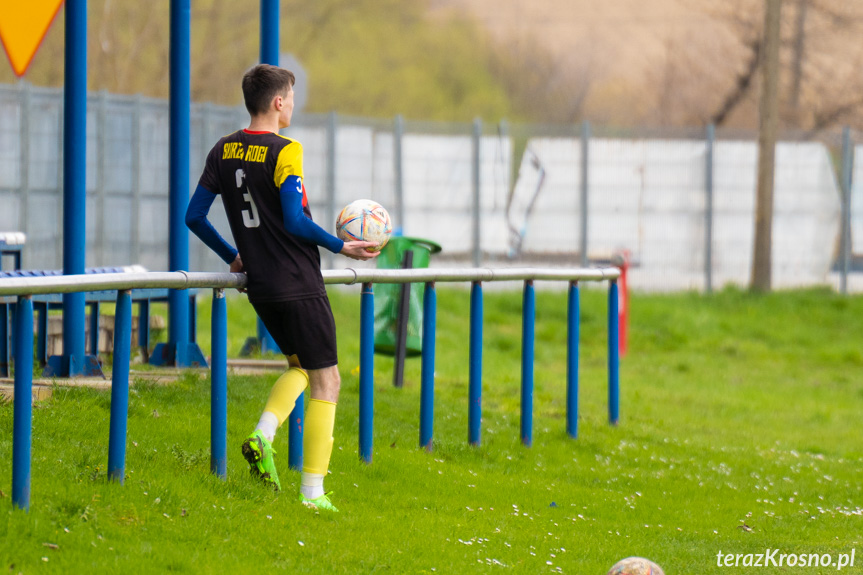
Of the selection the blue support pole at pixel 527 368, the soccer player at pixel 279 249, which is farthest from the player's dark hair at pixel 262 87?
the blue support pole at pixel 527 368

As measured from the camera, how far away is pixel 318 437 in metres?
4.79

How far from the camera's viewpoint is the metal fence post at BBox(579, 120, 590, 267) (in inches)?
663

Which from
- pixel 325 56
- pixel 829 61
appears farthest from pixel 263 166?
pixel 325 56

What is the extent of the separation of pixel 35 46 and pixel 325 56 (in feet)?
111

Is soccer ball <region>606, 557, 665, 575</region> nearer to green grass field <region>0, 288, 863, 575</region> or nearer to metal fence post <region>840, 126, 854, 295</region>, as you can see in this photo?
green grass field <region>0, 288, 863, 575</region>

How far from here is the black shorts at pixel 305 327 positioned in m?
4.68

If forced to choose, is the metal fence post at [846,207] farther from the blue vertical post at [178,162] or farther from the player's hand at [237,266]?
the player's hand at [237,266]

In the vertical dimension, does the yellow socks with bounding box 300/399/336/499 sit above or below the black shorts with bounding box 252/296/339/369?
below

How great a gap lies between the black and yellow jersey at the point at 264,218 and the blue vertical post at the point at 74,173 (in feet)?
7.43

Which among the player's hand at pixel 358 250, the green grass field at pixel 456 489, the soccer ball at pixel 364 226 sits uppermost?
→ the soccer ball at pixel 364 226

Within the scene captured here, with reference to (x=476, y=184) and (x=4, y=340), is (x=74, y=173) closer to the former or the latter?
(x=4, y=340)

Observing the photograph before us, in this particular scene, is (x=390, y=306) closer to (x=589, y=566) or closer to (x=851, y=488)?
(x=851, y=488)

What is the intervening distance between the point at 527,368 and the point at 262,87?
3108mm

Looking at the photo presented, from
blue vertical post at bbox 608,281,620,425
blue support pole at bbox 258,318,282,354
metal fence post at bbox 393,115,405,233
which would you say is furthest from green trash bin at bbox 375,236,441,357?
metal fence post at bbox 393,115,405,233
